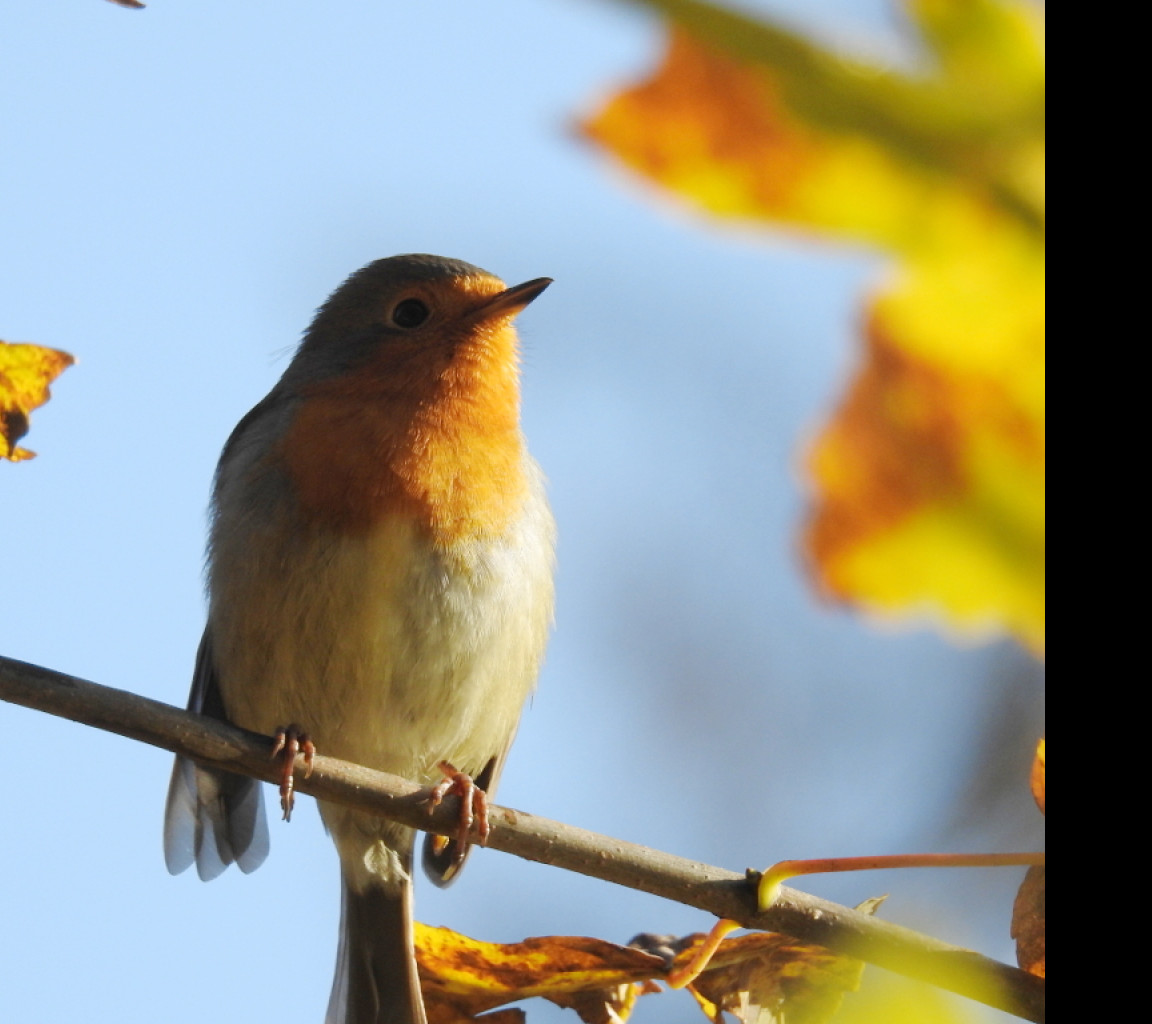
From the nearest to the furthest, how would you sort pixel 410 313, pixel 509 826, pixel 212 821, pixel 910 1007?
pixel 910 1007 → pixel 509 826 → pixel 212 821 → pixel 410 313

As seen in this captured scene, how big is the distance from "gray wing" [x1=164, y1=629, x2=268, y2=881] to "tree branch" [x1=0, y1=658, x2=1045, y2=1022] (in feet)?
5.10

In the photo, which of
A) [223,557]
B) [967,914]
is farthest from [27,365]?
[223,557]

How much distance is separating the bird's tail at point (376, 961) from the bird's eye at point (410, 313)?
6.34 ft

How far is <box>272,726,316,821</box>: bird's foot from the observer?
271cm

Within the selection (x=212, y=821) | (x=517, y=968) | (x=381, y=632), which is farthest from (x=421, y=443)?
(x=517, y=968)

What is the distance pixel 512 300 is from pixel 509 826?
2.21 metres

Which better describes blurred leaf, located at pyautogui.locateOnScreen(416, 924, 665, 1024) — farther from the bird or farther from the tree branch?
the bird

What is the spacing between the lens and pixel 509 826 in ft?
8.34

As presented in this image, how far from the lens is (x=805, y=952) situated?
7.24ft

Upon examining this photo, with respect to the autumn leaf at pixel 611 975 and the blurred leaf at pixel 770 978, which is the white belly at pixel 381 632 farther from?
the blurred leaf at pixel 770 978

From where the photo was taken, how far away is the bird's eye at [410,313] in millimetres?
4469

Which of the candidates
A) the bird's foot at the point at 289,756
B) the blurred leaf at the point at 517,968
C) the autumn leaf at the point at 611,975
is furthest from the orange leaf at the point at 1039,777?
the bird's foot at the point at 289,756

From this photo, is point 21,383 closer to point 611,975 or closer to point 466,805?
point 611,975
